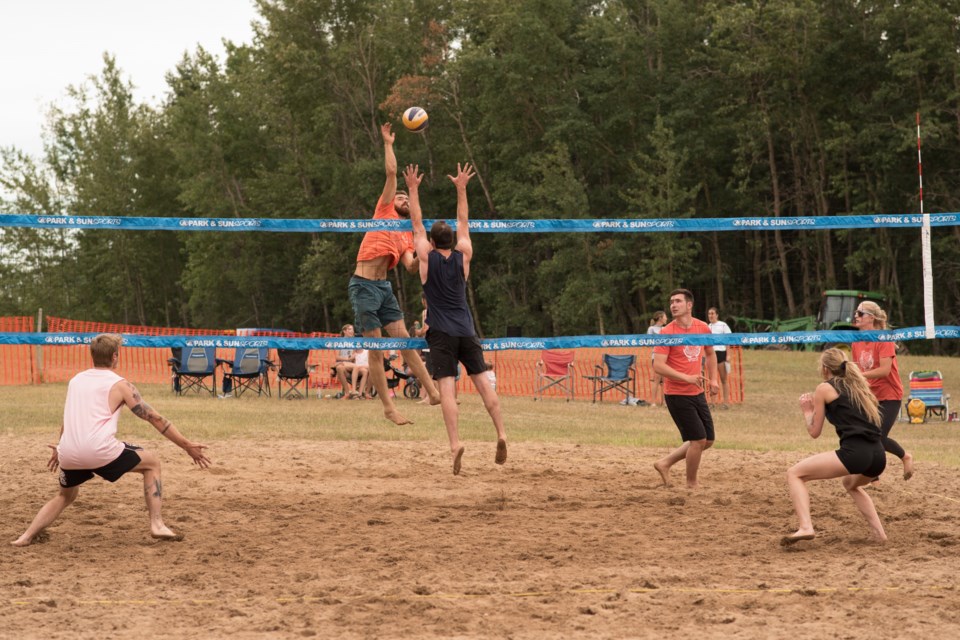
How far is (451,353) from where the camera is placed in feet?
27.6

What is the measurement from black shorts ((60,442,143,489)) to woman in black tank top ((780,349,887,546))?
4205mm

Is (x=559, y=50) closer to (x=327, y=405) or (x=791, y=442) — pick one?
(x=327, y=405)

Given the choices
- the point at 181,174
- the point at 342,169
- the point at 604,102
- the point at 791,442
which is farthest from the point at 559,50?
the point at 791,442

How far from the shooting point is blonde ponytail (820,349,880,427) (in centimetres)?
682

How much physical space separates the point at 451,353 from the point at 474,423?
22.7 ft

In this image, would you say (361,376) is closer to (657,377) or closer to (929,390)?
(657,377)

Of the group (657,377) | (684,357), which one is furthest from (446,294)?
(657,377)

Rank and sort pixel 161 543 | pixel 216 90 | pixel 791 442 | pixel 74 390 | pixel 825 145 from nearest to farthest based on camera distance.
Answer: pixel 74 390 → pixel 161 543 → pixel 791 442 → pixel 825 145 → pixel 216 90

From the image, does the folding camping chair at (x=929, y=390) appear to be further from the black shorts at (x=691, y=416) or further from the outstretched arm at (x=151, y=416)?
the outstretched arm at (x=151, y=416)

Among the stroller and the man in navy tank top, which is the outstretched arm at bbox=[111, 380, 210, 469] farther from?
the stroller

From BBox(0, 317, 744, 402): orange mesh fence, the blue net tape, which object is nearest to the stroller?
BBox(0, 317, 744, 402): orange mesh fence

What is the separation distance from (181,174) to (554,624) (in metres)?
49.8

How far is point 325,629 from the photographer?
5.27 meters

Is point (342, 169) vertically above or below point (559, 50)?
below
